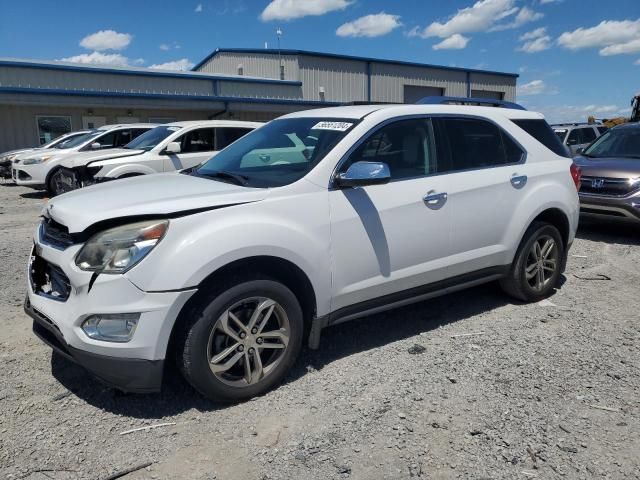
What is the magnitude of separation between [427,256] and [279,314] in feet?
4.33

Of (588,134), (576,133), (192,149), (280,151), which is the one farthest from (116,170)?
(588,134)

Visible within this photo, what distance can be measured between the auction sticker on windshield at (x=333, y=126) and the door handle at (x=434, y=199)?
0.78 metres

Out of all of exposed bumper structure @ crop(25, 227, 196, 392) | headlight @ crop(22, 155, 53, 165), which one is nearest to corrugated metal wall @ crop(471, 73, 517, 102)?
headlight @ crop(22, 155, 53, 165)

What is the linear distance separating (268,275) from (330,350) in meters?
1.06

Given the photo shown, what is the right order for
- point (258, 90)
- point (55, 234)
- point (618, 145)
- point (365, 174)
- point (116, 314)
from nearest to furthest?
point (116, 314) → point (55, 234) → point (365, 174) → point (618, 145) → point (258, 90)

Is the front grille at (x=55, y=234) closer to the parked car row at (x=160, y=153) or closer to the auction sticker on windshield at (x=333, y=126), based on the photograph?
the auction sticker on windshield at (x=333, y=126)

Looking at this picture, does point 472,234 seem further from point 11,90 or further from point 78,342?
point 11,90

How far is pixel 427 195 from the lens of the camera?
12.8 ft

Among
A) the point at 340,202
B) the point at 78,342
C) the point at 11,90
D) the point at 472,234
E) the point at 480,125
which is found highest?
the point at 11,90

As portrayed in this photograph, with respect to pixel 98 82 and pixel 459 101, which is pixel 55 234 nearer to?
pixel 459 101

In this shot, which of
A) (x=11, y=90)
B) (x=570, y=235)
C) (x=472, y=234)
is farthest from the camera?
(x=11, y=90)

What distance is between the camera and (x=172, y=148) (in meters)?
9.70

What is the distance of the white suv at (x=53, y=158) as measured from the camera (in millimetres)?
12484

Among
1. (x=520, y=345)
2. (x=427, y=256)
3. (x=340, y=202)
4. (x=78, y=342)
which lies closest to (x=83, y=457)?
(x=78, y=342)
